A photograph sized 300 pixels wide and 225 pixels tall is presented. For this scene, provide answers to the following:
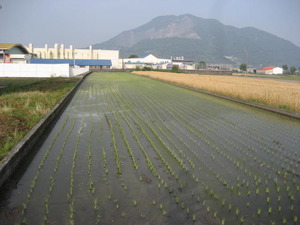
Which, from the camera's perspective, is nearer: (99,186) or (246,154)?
(99,186)

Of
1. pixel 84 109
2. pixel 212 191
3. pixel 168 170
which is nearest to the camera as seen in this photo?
pixel 212 191

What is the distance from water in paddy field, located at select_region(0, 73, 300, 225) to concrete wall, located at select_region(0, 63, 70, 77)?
27.9m

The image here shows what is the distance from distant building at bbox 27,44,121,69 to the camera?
8266 cm

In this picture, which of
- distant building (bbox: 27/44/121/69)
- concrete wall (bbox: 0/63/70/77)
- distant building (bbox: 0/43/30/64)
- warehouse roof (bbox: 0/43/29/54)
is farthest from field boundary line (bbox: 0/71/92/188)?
distant building (bbox: 27/44/121/69)

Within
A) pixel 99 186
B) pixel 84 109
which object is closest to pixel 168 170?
pixel 99 186

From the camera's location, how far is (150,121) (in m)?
8.68

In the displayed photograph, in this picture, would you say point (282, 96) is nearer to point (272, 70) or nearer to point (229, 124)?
point (229, 124)

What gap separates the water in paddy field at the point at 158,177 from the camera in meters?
3.22

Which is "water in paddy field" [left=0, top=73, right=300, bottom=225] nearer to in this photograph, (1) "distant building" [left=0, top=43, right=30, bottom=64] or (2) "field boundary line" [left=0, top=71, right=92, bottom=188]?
(2) "field boundary line" [left=0, top=71, right=92, bottom=188]

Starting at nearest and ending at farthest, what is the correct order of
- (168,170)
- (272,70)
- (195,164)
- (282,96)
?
(168,170) < (195,164) < (282,96) < (272,70)

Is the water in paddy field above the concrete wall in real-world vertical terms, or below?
below

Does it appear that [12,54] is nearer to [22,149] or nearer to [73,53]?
[73,53]

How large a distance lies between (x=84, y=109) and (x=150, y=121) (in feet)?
11.2

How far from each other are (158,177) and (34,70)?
1333 inches
